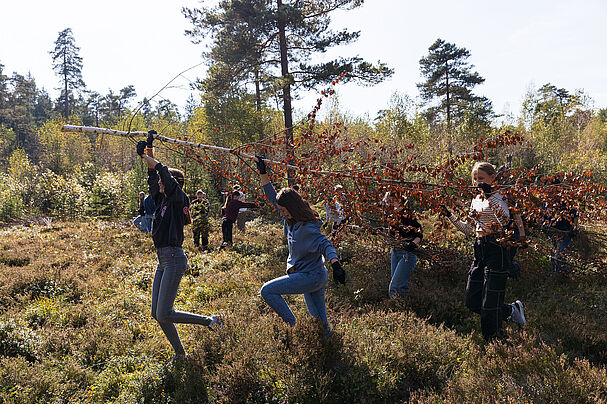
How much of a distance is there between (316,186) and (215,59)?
13.7 m

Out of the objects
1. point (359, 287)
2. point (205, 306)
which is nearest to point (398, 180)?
point (359, 287)

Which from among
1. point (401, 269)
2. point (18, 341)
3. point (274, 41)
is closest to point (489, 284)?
point (401, 269)

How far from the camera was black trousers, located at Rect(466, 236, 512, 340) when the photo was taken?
4.29 meters

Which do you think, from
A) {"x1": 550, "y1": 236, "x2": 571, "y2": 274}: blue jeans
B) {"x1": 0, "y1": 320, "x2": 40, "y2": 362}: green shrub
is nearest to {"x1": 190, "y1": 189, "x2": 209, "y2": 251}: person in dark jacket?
{"x1": 0, "y1": 320, "x2": 40, "y2": 362}: green shrub

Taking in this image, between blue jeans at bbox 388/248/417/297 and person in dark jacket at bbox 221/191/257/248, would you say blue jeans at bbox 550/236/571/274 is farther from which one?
person in dark jacket at bbox 221/191/257/248

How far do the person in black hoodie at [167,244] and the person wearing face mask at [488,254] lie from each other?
10.9 feet

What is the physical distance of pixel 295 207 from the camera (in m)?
4.13

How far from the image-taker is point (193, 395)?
373 cm

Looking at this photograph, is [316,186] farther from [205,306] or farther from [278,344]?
[205,306]

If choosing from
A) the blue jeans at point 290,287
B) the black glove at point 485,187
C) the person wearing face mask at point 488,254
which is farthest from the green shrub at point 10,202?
the black glove at point 485,187

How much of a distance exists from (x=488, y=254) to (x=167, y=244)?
3.93m

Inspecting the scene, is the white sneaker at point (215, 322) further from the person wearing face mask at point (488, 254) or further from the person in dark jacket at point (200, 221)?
the person in dark jacket at point (200, 221)

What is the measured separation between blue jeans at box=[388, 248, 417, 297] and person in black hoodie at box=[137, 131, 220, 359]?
337 centimetres

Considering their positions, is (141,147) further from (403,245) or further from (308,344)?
(403,245)
